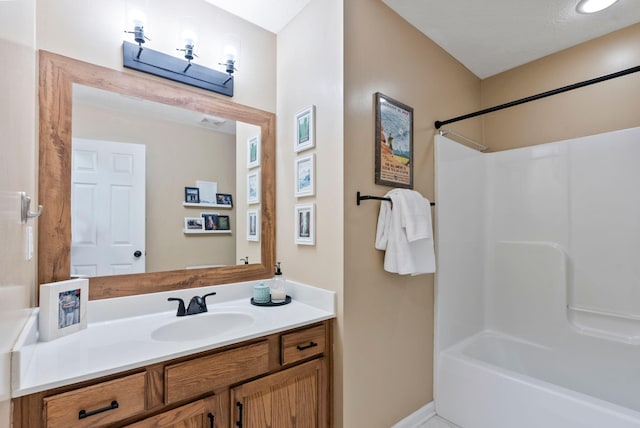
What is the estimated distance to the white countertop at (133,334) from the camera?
93 centimetres

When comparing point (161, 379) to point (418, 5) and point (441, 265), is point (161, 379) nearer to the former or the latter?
point (441, 265)

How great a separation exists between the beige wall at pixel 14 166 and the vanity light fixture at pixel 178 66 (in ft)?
1.21

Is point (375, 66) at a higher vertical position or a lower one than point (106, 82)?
higher

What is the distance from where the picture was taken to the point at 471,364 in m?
1.87

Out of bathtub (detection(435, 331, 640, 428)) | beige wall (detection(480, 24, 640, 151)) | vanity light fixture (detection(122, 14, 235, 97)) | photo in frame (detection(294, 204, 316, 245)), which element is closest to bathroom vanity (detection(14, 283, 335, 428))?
photo in frame (detection(294, 204, 316, 245))

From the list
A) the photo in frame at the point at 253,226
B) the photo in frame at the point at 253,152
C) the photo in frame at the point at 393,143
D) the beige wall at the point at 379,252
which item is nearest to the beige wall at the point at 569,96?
the beige wall at the point at 379,252

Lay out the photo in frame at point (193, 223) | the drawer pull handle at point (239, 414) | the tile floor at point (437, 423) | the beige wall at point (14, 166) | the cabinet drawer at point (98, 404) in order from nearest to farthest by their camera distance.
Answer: the beige wall at point (14, 166)
the cabinet drawer at point (98, 404)
the drawer pull handle at point (239, 414)
the photo in frame at point (193, 223)
the tile floor at point (437, 423)

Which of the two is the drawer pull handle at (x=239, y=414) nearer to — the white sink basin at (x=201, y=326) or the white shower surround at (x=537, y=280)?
the white sink basin at (x=201, y=326)

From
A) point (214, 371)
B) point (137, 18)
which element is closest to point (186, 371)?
point (214, 371)

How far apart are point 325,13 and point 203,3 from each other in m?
0.72

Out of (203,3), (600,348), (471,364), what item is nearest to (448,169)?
(471,364)

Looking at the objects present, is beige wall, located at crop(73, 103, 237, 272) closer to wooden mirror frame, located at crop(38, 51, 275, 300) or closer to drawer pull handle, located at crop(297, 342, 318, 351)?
wooden mirror frame, located at crop(38, 51, 275, 300)

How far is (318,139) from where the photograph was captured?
170 centimetres

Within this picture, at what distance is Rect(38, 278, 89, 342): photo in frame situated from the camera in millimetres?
1151
